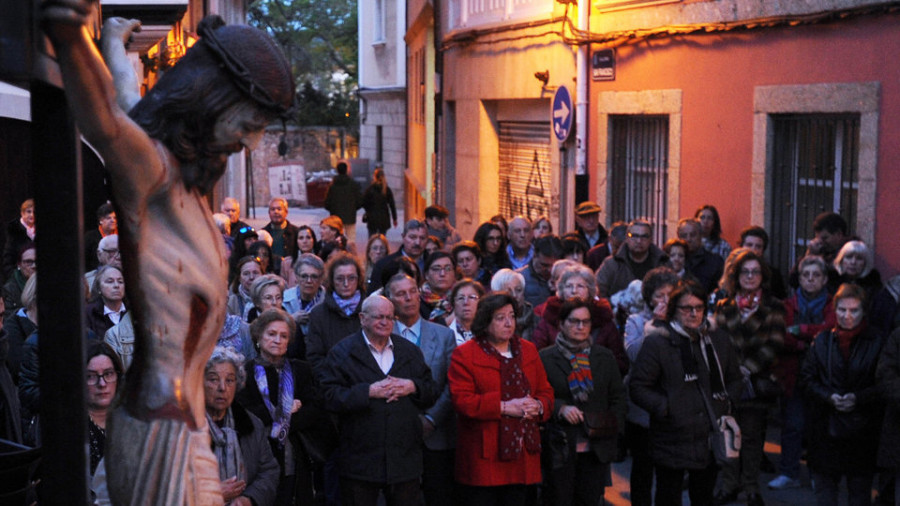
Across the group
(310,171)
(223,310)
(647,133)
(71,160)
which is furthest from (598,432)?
(310,171)

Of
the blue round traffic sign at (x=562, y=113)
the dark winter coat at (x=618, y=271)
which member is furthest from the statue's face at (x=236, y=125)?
the blue round traffic sign at (x=562, y=113)

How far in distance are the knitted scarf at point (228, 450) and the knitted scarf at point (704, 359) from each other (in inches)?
115

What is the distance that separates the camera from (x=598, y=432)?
7641 mm

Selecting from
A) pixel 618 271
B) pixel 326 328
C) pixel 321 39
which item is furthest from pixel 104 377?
pixel 321 39

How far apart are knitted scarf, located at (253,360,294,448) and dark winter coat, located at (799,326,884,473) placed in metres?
3.36

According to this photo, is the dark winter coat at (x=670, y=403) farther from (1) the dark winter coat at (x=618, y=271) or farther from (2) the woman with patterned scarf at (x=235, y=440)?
(1) the dark winter coat at (x=618, y=271)

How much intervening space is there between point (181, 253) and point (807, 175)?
10382 mm

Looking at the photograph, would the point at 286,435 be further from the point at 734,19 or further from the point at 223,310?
the point at 734,19

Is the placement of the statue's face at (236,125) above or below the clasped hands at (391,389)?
above

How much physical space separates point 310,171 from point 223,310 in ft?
172

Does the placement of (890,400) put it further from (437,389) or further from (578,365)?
(437,389)

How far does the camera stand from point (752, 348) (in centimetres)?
902

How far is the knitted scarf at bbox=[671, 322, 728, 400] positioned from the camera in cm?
776

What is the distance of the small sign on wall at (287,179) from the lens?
4081 centimetres
